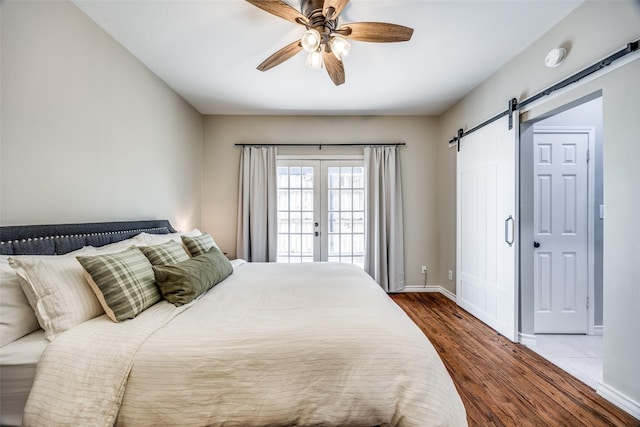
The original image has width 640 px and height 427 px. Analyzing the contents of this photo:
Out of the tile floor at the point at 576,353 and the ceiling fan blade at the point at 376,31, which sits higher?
the ceiling fan blade at the point at 376,31

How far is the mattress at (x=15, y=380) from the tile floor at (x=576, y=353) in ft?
10.6

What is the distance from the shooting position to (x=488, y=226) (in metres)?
2.84

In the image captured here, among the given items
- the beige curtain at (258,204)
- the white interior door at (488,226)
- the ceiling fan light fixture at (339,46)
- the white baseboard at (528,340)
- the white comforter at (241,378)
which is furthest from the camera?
the beige curtain at (258,204)

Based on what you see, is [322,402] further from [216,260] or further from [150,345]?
[216,260]

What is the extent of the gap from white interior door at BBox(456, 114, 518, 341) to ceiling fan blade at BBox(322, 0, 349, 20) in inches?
77.8

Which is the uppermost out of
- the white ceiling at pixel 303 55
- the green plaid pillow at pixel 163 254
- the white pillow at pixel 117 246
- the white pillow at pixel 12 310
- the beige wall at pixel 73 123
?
the white ceiling at pixel 303 55

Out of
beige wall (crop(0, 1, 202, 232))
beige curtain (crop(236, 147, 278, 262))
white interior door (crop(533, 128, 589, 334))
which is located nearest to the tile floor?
white interior door (crop(533, 128, 589, 334))

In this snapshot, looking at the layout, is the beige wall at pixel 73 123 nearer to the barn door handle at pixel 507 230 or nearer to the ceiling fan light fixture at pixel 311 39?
the ceiling fan light fixture at pixel 311 39

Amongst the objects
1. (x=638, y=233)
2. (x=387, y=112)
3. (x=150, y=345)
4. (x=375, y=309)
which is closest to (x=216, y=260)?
(x=150, y=345)

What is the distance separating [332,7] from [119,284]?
199 centimetres

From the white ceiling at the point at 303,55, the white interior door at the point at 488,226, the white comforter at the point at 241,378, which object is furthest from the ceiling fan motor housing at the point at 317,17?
the white interior door at the point at 488,226

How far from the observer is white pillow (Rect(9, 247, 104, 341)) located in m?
1.19

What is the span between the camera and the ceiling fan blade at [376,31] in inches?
67.1

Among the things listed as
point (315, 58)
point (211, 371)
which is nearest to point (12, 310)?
point (211, 371)
